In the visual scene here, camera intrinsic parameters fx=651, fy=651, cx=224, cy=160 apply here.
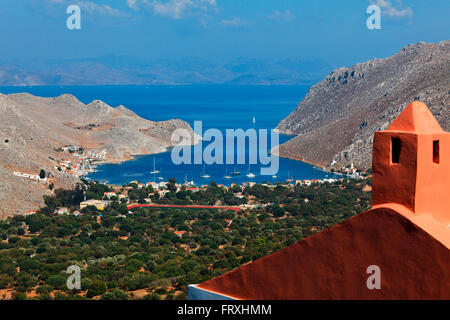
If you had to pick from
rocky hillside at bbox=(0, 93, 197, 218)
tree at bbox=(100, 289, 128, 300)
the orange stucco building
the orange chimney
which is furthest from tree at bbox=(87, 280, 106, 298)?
rocky hillside at bbox=(0, 93, 197, 218)

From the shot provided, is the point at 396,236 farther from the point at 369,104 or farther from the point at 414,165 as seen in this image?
the point at 369,104

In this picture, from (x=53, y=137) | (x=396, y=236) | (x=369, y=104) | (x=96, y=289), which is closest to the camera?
(x=396, y=236)

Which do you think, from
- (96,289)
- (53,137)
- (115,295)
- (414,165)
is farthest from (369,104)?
(414,165)

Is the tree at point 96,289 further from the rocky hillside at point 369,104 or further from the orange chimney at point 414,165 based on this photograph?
the rocky hillside at point 369,104

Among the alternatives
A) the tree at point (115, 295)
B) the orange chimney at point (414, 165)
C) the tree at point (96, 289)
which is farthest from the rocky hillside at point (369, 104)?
the orange chimney at point (414, 165)

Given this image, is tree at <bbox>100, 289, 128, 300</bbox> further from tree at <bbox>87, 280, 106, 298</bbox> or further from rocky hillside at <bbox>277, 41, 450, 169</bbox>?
rocky hillside at <bbox>277, 41, 450, 169</bbox>
